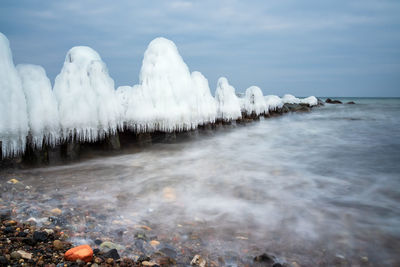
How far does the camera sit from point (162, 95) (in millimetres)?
6016

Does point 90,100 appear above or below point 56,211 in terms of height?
above

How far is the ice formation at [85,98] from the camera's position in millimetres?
4547

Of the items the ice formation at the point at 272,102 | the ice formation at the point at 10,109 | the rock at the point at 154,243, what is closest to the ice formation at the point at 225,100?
the ice formation at the point at 10,109

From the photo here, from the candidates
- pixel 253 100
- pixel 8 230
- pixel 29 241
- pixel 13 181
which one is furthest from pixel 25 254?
pixel 253 100

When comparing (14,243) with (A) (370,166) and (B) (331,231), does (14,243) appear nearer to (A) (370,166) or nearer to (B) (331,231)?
(B) (331,231)

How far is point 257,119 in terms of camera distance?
13.6 meters

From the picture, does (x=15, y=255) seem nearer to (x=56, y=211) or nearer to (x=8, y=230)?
(x=8, y=230)

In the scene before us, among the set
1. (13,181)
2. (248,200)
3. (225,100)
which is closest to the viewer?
(248,200)

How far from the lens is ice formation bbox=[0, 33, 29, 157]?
3.68 meters

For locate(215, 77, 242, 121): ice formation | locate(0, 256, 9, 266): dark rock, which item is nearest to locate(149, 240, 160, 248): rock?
locate(0, 256, 9, 266): dark rock

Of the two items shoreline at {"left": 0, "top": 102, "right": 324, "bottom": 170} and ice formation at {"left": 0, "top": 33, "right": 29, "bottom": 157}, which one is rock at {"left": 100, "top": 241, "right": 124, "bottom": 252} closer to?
→ ice formation at {"left": 0, "top": 33, "right": 29, "bottom": 157}

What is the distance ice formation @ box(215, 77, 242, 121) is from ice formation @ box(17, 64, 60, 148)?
6229 mm

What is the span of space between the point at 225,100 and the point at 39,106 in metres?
6.76

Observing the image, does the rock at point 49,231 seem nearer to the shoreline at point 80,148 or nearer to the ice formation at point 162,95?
the shoreline at point 80,148
